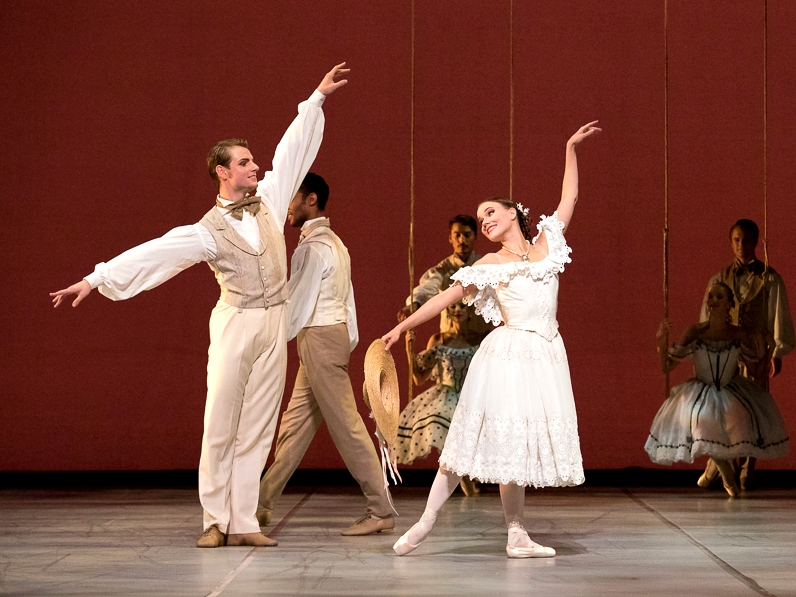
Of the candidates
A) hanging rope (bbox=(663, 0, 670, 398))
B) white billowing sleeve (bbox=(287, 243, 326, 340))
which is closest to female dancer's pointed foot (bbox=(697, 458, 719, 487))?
hanging rope (bbox=(663, 0, 670, 398))

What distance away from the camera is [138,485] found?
21.2 ft

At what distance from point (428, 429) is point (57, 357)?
226 centimetres

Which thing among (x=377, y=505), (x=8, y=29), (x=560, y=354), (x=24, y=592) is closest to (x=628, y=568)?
(x=560, y=354)

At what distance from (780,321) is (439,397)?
6.32 feet

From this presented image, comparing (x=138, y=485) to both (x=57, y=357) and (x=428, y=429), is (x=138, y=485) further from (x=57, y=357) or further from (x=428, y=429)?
(x=428, y=429)

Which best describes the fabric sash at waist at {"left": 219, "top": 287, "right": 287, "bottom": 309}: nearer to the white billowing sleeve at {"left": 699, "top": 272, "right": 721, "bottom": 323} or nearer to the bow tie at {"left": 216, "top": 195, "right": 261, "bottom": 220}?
the bow tie at {"left": 216, "top": 195, "right": 261, "bottom": 220}

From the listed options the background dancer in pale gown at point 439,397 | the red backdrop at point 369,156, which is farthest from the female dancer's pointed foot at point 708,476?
the background dancer in pale gown at point 439,397

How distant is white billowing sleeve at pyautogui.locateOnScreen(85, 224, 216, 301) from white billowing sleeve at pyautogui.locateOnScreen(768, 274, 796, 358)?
3.54m

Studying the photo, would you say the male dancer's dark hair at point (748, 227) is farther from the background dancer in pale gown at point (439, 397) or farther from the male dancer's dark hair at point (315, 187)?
the male dancer's dark hair at point (315, 187)

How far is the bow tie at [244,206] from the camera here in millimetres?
4293

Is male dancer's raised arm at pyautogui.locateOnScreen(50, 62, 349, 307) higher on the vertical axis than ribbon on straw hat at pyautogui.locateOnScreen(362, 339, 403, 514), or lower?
higher

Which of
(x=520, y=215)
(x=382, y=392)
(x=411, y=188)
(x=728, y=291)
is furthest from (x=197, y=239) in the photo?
(x=728, y=291)

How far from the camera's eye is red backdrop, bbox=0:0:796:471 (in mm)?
6844

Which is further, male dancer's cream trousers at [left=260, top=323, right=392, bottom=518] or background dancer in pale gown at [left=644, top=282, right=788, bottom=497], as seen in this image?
background dancer in pale gown at [left=644, top=282, right=788, bottom=497]
